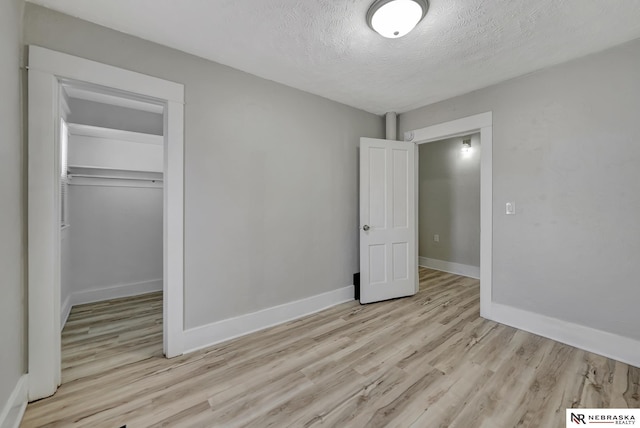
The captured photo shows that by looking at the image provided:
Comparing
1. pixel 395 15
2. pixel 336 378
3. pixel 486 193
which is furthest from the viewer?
pixel 486 193

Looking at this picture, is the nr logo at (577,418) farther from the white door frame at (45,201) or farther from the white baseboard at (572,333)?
the white door frame at (45,201)

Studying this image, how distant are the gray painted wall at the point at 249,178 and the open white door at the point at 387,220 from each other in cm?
20

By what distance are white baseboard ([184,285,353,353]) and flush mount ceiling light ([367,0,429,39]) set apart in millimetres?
2499

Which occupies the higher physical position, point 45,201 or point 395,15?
point 395,15

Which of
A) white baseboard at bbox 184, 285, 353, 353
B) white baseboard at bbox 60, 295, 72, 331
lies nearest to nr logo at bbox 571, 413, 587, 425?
white baseboard at bbox 184, 285, 353, 353

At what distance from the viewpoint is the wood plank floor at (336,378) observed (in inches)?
58.4

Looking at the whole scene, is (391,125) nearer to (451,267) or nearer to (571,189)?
(571,189)

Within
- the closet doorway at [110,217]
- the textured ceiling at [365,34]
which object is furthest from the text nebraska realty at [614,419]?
the closet doorway at [110,217]

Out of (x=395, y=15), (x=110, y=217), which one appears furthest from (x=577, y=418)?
(x=110, y=217)

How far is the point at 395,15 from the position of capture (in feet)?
5.20

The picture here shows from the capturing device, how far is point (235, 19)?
1.74m

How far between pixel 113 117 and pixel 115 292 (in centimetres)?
218

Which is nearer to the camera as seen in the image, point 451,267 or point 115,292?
point 115,292

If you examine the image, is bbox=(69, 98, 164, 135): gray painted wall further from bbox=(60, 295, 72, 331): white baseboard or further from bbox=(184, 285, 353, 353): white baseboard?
bbox=(184, 285, 353, 353): white baseboard
